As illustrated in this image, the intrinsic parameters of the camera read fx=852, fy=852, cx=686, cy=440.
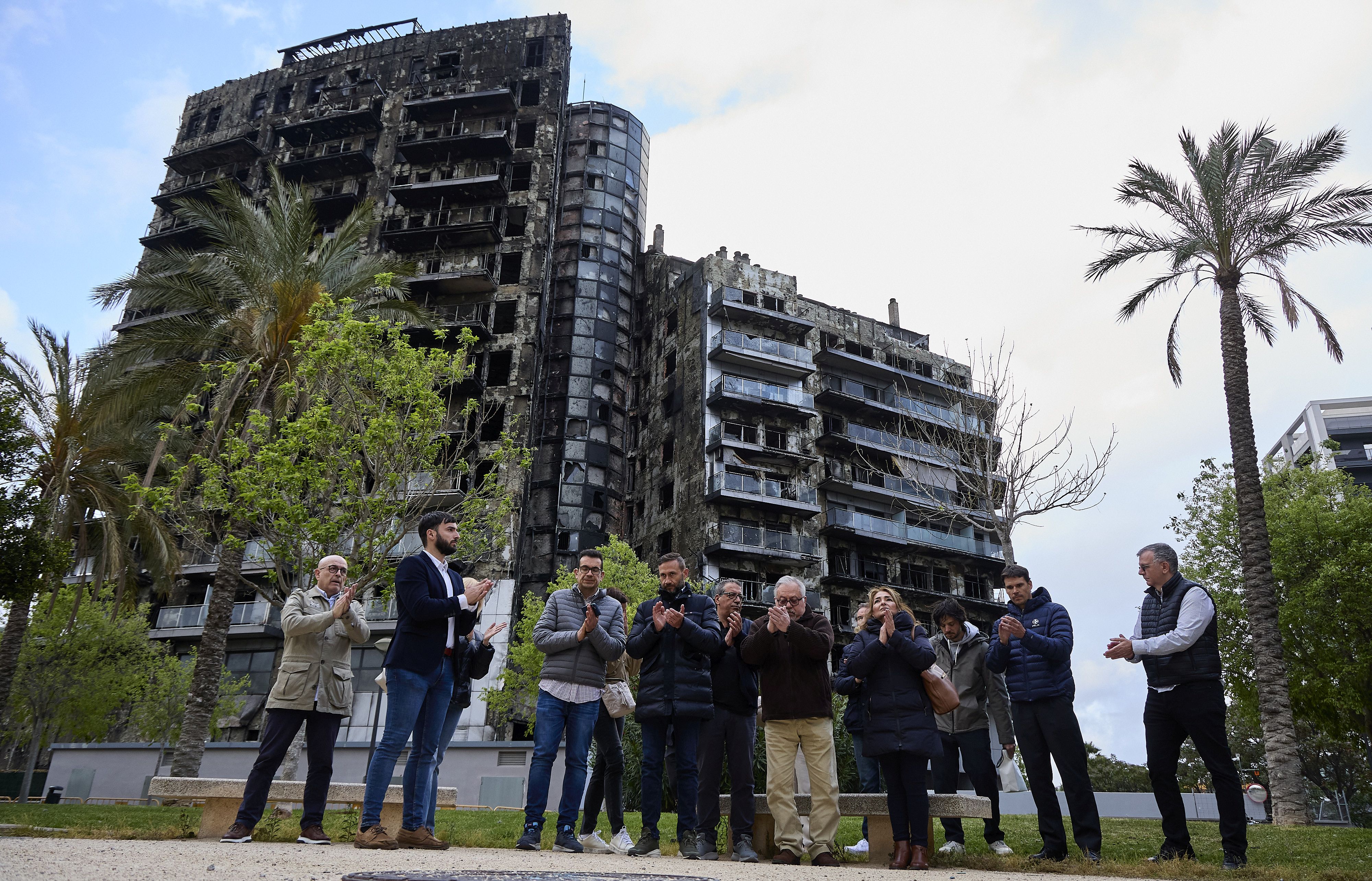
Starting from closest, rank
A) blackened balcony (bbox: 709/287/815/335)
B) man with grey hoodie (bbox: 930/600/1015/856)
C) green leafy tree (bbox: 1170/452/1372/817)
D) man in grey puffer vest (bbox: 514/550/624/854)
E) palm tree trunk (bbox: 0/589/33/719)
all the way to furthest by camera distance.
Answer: man in grey puffer vest (bbox: 514/550/624/854)
man with grey hoodie (bbox: 930/600/1015/856)
palm tree trunk (bbox: 0/589/33/719)
green leafy tree (bbox: 1170/452/1372/817)
blackened balcony (bbox: 709/287/815/335)

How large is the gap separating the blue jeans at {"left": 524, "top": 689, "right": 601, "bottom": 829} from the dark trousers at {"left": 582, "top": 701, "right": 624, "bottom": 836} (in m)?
0.31

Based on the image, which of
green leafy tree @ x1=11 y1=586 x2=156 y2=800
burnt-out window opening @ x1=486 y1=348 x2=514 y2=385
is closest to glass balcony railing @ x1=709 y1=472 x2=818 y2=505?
burnt-out window opening @ x1=486 y1=348 x2=514 y2=385

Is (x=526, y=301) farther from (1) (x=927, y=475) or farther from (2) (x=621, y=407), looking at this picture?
(1) (x=927, y=475)

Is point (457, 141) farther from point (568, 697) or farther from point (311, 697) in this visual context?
point (568, 697)

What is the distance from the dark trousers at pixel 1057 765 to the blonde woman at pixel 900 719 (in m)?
0.99

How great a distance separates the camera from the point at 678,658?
643cm

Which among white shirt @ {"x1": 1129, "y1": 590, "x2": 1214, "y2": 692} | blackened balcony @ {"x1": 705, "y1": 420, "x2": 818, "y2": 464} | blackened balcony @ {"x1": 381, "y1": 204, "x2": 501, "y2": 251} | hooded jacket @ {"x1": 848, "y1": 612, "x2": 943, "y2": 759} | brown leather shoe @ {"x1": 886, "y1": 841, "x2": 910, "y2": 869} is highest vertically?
blackened balcony @ {"x1": 381, "y1": 204, "x2": 501, "y2": 251}

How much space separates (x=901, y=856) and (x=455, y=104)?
5053 centimetres

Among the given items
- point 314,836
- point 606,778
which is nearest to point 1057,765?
point 606,778

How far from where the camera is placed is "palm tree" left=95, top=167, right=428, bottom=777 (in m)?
17.2

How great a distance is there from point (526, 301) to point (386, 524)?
99.9 ft

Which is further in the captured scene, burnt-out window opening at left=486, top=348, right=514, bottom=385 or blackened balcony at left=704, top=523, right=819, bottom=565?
burnt-out window opening at left=486, top=348, right=514, bottom=385

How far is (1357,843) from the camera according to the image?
721 centimetres

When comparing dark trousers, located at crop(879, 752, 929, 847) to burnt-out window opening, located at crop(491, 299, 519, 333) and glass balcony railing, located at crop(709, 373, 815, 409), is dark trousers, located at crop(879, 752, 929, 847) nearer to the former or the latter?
glass balcony railing, located at crop(709, 373, 815, 409)
